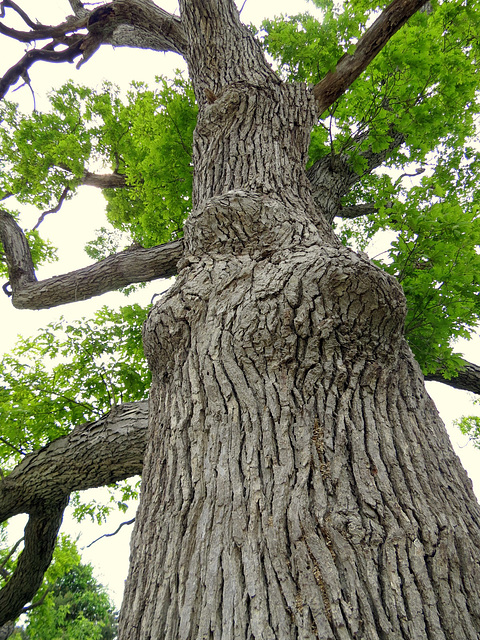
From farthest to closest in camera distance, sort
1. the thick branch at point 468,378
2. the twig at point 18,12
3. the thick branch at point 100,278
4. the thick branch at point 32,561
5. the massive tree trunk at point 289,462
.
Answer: the twig at point 18,12, the thick branch at point 468,378, the thick branch at point 100,278, the thick branch at point 32,561, the massive tree trunk at point 289,462

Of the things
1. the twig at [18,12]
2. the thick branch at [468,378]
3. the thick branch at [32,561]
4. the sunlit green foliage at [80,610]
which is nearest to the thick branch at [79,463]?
the thick branch at [32,561]

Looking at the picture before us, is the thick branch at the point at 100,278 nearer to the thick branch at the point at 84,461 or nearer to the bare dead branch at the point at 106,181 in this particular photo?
the thick branch at the point at 84,461

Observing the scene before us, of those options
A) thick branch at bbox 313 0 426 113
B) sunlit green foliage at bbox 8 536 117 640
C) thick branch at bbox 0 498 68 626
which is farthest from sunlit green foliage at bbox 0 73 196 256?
sunlit green foliage at bbox 8 536 117 640

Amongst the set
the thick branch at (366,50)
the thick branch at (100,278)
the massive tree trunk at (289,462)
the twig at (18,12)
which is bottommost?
the massive tree trunk at (289,462)

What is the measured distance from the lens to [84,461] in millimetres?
3496

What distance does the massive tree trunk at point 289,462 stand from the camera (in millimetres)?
1106

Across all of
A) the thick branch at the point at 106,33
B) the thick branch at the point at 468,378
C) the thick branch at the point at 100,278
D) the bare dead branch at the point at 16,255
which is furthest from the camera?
the thick branch at the point at 106,33

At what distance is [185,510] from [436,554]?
0.87 meters

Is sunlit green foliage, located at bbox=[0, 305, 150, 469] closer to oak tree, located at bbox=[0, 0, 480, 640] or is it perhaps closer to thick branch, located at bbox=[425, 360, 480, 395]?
oak tree, located at bbox=[0, 0, 480, 640]

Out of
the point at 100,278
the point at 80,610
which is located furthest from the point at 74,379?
the point at 80,610

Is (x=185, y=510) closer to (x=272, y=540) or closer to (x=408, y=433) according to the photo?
(x=272, y=540)

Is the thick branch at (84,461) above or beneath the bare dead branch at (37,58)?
beneath

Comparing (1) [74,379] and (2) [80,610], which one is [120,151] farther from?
(2) [80,610]

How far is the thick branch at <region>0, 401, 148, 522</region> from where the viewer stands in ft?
11.3
